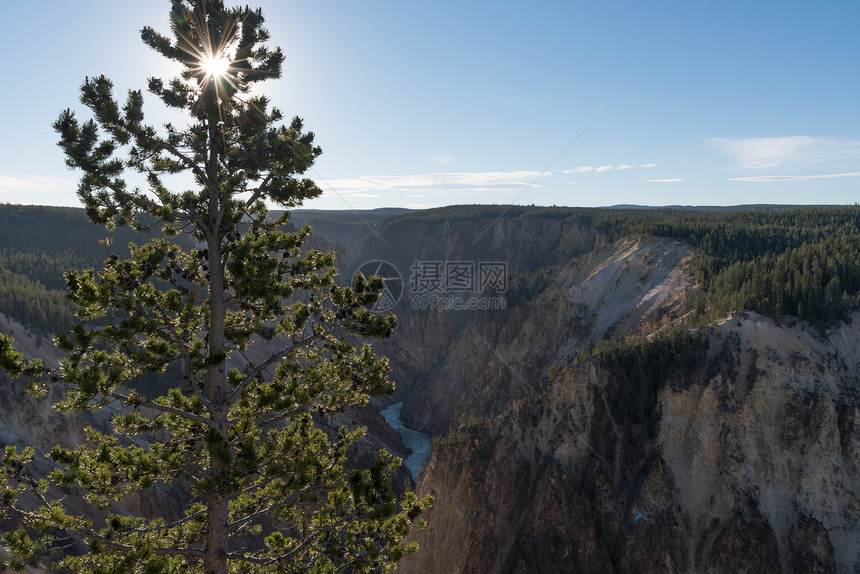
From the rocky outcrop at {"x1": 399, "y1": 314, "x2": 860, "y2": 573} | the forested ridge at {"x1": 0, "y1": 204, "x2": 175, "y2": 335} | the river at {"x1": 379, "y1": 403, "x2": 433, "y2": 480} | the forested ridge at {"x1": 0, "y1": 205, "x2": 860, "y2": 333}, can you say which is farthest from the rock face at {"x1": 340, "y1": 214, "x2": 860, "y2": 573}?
the forested ridge at {"x1": 0, "y1": 204, "x2": 175, "y2": 335}

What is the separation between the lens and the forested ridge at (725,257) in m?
33.1

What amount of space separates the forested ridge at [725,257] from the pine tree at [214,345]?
3004 centimetres

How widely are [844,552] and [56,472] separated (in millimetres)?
31527

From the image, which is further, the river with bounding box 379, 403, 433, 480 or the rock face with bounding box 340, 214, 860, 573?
the river with bounding box 379, 403, 433, 480

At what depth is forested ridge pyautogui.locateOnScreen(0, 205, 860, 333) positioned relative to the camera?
33.1m

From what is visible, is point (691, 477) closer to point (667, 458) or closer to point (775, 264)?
point (667, 458)

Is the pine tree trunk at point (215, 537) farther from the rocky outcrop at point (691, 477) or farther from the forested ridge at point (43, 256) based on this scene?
the forested ridge at point (43, 256)

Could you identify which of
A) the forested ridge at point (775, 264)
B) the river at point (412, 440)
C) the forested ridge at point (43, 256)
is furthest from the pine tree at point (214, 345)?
the forested ridge at point (43, 256)

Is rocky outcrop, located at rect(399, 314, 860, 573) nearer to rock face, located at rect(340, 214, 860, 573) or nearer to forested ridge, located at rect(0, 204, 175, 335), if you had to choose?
rock face, located at rect(340, 214, 860, 573)

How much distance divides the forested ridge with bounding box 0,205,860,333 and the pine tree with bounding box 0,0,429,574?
98.6ft

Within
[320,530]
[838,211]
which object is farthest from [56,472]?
[838,211]

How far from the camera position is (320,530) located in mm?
10164

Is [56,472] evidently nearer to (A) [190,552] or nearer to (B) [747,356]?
(A) [190,552]

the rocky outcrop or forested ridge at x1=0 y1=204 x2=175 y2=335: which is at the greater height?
forested ridge at x1=0 y1=204 x2=175 y2=335
